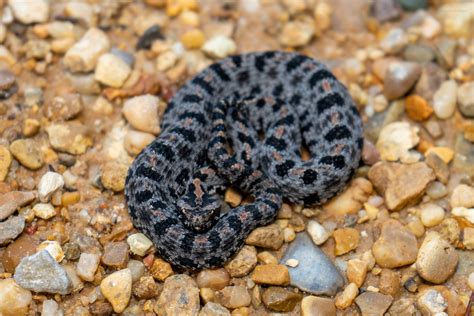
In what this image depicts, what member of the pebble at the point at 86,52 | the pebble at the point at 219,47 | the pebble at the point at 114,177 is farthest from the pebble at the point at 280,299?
the pebble at the point at 86,52

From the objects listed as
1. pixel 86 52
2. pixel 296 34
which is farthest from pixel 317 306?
pixel 86 52

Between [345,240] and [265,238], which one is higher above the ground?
[265,238]

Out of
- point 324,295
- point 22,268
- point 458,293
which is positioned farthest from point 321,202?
point 22,268

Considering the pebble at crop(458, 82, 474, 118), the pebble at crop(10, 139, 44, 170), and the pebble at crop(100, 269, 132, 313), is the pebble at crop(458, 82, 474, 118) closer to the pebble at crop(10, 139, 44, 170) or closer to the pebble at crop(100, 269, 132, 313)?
the pebble at crop(100, 269, 132, 313)

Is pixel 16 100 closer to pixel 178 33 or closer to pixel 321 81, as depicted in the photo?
pixel 178 33

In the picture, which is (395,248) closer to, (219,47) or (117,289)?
(117,289)

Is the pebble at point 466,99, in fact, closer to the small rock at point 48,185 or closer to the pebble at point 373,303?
the pebble at point 373,303
